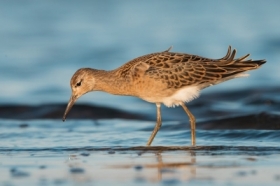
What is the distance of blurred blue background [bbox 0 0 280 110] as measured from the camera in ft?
57.9

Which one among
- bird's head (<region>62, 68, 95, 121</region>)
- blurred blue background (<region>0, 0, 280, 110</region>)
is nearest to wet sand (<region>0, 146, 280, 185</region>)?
bird's head (<region>62, 68, 95, 121</region>)

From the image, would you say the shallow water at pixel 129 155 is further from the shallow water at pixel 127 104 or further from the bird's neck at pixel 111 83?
the bird's neck at pixel 111 83

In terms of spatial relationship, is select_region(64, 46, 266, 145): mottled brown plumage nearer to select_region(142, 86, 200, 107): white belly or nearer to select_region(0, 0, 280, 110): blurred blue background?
select_region(142, 86, 200, 107): white belly

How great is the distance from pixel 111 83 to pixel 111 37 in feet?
35.7

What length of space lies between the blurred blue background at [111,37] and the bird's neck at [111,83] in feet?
13.1

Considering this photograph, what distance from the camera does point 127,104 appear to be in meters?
16.2

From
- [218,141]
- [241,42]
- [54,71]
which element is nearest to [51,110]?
[54,71]

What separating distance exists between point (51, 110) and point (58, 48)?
6.14m

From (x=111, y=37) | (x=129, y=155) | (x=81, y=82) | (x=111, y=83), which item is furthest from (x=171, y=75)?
(x=111, y=37)

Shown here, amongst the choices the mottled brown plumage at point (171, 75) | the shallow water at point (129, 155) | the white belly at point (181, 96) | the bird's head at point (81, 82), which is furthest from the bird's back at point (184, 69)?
the shallow water at point (129, 155)

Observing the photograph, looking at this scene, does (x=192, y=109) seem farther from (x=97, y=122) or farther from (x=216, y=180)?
(x=216, y=180)

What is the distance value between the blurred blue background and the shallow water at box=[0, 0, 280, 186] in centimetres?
3

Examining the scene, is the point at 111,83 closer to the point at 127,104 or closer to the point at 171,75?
the point at 171,75

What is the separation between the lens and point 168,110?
15.5 meters
